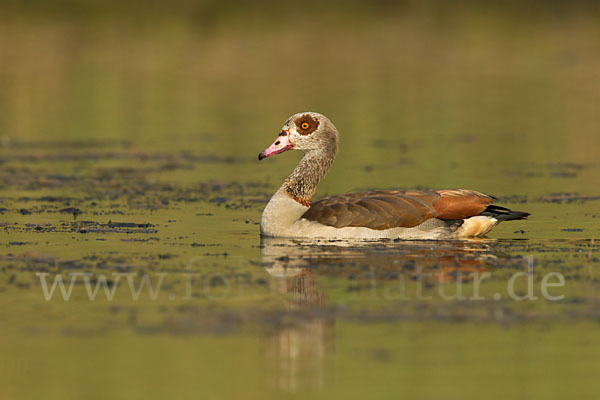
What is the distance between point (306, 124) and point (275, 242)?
190cm

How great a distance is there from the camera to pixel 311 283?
10812 millimetres

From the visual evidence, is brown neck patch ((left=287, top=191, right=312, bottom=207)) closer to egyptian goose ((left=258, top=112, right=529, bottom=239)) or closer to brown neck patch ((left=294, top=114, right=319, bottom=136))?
egyptian goose ((left=258, top=112, right=529, bottom=239))

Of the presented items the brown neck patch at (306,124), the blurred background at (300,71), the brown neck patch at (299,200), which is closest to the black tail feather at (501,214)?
the brown neck patch at (299,200)

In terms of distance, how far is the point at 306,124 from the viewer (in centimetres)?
1459

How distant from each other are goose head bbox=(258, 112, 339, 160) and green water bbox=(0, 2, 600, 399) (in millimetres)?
1161

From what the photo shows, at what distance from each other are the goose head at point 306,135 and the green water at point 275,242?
116 cm

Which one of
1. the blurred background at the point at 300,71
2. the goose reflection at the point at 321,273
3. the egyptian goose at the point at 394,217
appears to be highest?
the blurred background at the point at 300,71

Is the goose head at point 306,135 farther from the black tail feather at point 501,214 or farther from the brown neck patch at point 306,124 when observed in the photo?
the black tail feather at point 501,214

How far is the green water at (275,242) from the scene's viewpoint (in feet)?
27.5

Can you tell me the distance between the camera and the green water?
8367mm

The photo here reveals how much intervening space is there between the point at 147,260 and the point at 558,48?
1250 inches

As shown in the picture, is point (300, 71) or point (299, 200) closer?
point (299, 200)

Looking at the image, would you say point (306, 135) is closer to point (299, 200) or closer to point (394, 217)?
point (299, 200)

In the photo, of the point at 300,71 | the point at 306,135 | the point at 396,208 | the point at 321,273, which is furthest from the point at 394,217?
the point at 300,71
